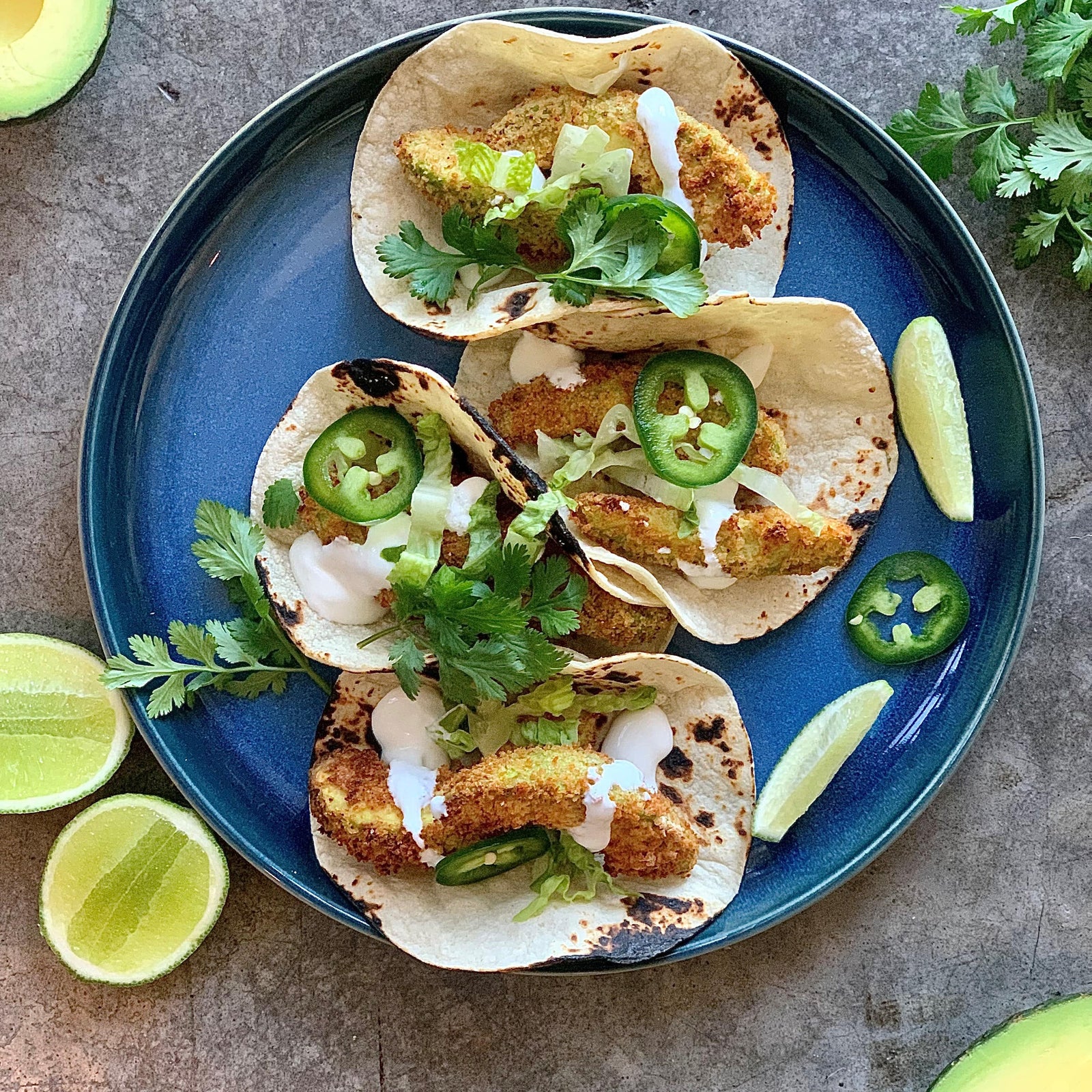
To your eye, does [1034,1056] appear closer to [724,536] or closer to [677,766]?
[677,766]

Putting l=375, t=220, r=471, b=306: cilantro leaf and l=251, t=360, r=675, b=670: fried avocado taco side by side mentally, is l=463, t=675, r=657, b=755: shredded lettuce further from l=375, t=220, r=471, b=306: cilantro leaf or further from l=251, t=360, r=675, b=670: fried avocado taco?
l=375, t=220, r=471, b=306: cilantro leaf

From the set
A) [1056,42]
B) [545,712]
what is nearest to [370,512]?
[545,712]

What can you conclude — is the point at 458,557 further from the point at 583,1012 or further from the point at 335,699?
the point at 583,1012

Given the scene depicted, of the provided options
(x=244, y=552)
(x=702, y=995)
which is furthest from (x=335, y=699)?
(x=702, y=995)

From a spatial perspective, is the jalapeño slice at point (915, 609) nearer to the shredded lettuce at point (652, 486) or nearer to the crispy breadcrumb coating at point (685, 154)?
the shredded lettuce at point (652, 486)

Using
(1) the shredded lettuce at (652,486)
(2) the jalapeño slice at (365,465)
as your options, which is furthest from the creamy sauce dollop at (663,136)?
(2) the jalapeño slice at (365,465)
